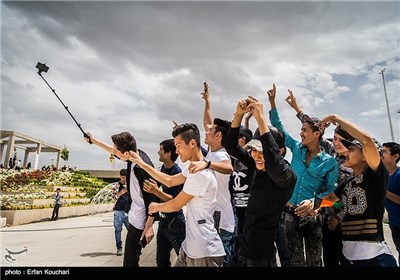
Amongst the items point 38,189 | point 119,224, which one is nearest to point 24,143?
point 38,189

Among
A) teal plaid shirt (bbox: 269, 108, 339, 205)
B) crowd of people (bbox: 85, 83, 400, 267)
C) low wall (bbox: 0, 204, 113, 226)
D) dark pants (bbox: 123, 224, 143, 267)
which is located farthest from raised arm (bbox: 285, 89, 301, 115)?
low wall (bbox: 0, 204, 113, 226)

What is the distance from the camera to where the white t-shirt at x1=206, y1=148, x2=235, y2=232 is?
293cm

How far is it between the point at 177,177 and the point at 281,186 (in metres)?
1.09

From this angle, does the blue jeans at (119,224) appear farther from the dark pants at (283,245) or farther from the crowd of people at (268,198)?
the dark pants at (283,245)

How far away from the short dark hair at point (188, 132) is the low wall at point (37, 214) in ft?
43.4

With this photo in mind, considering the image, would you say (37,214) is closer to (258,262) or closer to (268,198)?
(258,262)

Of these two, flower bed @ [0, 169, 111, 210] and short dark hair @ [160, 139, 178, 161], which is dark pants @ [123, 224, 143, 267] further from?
flower bed @ [0, 169, 111, 210]

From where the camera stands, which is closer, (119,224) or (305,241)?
(305,241)

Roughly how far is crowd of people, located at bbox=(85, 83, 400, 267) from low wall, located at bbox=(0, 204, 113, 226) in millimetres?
12137

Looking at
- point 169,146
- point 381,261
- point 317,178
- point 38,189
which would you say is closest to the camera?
point 381,261

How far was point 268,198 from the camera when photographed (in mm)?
2277

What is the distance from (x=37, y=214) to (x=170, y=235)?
13.5 m

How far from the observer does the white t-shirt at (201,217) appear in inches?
90.4

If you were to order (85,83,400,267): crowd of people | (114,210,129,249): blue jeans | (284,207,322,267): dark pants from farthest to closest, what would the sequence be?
1. (114,210,129,249): blue jeans
2. (284,207,322,267): dark pants
3. (85,83,400,267): crowd of people
